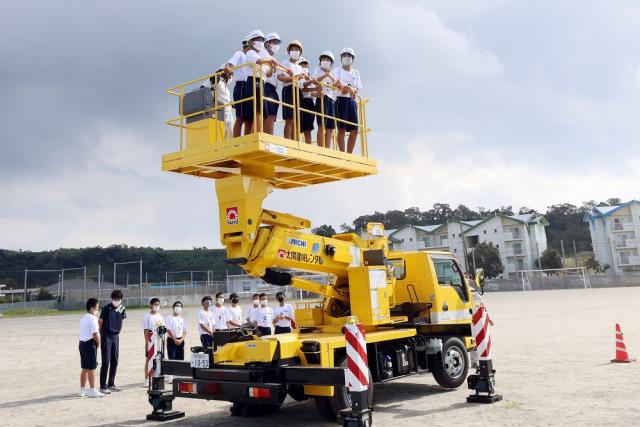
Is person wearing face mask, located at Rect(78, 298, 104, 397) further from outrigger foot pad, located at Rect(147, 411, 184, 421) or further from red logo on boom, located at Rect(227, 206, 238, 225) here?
red logo on boom, located at Rect(227, 206, 238, 225)

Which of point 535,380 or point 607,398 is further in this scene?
point 535,380

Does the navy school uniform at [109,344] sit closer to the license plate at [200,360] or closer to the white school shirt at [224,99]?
the license plate at [200,360]

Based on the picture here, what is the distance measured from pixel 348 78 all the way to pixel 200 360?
17.2 feet

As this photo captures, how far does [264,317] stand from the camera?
13258 millimetres

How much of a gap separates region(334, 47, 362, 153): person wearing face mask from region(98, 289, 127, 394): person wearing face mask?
5.79 m

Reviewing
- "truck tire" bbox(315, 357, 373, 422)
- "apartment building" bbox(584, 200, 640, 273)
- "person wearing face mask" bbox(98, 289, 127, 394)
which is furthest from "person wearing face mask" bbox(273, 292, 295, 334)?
"apartment building" bbox(584, 200, 640, 273)

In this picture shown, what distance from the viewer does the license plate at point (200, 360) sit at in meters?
7.48

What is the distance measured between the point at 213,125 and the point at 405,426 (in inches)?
203

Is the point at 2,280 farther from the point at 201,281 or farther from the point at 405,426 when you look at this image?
the point at 405,426

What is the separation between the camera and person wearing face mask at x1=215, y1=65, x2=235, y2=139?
8.05 m

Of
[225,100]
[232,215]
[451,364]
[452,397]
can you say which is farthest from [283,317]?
[225,100]

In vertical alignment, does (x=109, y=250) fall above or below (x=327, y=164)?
above

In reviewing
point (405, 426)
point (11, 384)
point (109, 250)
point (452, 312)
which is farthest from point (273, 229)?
point (109, 250)

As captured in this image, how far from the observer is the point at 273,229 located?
7641 millimetres
